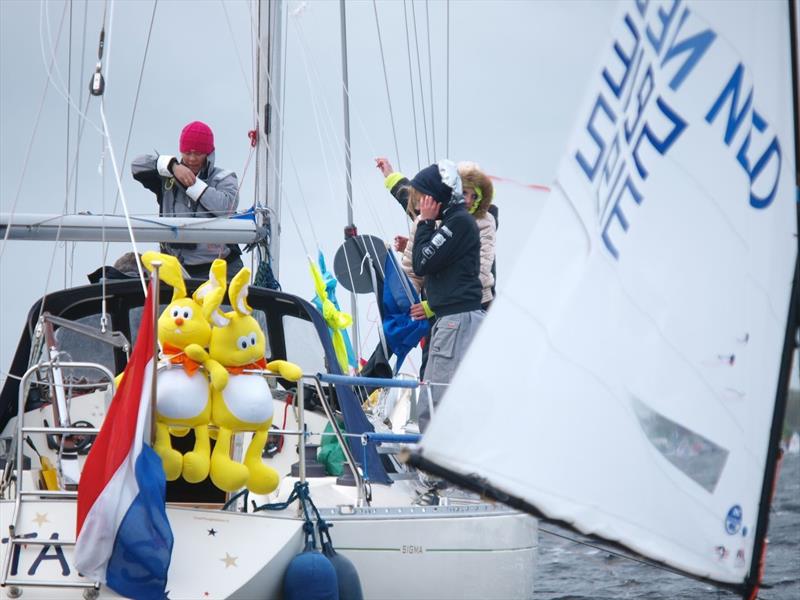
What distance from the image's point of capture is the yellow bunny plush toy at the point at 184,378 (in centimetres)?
464

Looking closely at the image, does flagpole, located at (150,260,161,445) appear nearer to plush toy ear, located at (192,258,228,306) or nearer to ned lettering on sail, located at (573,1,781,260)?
plush toy ear, located at (192,258,228,306)

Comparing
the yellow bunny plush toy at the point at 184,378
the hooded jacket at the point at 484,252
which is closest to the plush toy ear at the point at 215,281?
the yellow bunny plush toy at the point at 184,378

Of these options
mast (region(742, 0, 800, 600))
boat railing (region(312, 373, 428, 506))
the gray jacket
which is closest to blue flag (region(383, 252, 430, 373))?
boat railing (region(312, 373, 428, 506))

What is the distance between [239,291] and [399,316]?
109 inches

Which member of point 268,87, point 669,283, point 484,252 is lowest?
point 484,252

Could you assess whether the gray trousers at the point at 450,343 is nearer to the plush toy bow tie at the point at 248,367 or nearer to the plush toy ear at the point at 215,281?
the plush toy bow tie at the point at 248,367

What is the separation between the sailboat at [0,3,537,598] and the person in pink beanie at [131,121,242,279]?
0.68 ft

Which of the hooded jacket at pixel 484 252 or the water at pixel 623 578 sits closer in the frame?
the hooded jacket at pixel 484 252

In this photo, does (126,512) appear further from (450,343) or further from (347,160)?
(347,160)

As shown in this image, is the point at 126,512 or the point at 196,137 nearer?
the point at 126,512

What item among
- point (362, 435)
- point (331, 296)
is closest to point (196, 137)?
point (331, 296)

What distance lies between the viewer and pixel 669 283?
2811 millimetres

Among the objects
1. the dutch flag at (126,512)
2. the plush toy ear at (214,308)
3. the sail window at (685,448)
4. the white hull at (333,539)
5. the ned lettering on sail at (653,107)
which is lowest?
the white hull at (333,539)

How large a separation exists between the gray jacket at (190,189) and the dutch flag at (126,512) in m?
3.76
